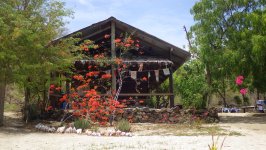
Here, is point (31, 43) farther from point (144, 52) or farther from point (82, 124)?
point (144, 52)

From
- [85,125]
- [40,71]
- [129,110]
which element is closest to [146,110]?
[129,110]

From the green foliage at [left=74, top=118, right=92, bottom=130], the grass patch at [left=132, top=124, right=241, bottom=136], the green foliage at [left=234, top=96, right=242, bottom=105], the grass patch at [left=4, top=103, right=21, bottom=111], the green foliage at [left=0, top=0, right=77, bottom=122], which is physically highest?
the green foliage at [left=0, top=0, right=77, bottom=122]

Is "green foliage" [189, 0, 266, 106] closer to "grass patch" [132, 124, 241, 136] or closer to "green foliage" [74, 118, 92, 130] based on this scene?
"grass patch" [132, 124, 241, 136]

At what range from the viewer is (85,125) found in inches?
504

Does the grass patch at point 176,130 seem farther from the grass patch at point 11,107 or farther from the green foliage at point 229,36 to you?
the grass patch at point 11,107

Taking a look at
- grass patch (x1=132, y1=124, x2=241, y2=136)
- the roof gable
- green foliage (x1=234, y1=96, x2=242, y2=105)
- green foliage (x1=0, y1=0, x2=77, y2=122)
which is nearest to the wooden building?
the roof gable

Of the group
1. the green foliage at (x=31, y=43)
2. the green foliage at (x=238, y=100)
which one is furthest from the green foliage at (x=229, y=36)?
the green foliage at (x=238, y=100)

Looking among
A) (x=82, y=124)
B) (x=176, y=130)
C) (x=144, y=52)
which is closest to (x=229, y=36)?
(x=144, y=52)

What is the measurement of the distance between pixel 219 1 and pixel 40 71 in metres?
11.4

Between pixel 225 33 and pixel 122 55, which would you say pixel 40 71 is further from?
pixel 225 33

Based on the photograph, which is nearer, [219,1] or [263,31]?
[263,31]

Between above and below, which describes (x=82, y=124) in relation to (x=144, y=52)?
below

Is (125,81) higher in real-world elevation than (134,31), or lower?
lower

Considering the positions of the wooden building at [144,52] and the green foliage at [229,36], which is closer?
the wooden building at [144,52]
